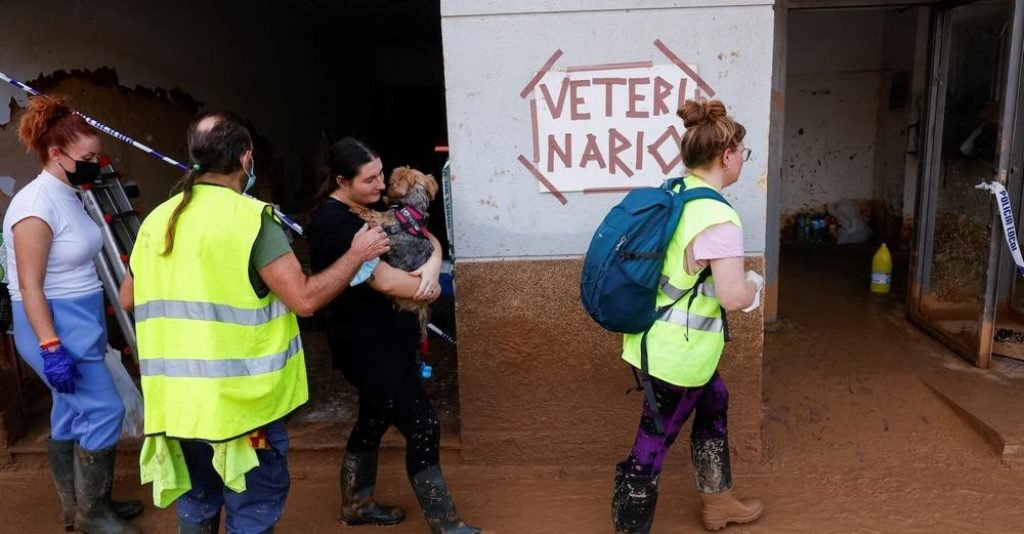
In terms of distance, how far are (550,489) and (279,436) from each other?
61.7 inches

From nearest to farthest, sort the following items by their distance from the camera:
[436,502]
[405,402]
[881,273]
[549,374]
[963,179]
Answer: [405,402] < [436,502] < [549,374] < [963,179] < [881,273]

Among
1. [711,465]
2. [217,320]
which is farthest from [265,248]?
[711,465]

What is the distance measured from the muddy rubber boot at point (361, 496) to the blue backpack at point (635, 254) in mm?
1359

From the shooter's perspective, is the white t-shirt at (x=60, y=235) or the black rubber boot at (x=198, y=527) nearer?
the black rubber boot at (x=198, y=527)

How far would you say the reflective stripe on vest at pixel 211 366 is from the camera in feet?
7.57

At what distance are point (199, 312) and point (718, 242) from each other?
1651 millimetres

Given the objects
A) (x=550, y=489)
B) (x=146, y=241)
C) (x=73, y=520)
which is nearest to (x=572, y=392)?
(x=550, y=489)

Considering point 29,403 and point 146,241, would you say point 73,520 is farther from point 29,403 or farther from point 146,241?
point 146,241

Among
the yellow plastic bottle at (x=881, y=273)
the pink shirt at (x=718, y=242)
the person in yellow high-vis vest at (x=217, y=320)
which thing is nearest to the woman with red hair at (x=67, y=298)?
the person in yellow high-vis vest at (x=217, y=320)

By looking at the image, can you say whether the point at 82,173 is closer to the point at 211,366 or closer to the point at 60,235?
the point at 60,235

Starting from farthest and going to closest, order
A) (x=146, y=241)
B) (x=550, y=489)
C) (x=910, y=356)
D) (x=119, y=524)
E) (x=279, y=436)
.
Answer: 1. (x=910, y=356)
2. (x=550, y=489)
3. (x=119, y=524)
4. (x=279, y=436)
5. (x=146, y=241)

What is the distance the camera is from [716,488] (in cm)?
316

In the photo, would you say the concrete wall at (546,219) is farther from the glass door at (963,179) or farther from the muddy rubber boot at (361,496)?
the glass door at (963,179)

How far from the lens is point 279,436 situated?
100 inches
